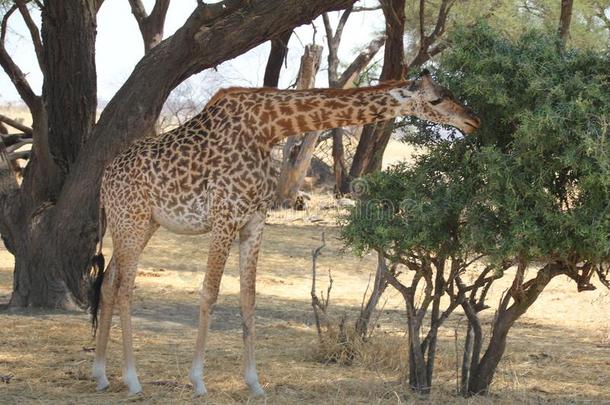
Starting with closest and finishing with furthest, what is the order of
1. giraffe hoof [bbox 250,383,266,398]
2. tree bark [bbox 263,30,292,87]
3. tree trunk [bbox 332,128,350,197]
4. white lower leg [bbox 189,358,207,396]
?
white lower leg [bbox 189,358,207,396]
giraffe hoof [bbox 250,383,266,398]
tree bark [bbox 263,30,292,87]
tree trunk [bbox 332,128,350,197]

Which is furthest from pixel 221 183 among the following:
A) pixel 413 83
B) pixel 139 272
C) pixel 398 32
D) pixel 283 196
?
pixel 283 196

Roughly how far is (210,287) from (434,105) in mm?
1810

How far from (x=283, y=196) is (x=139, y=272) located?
15.5ft

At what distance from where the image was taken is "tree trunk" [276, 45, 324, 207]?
12.9 metres

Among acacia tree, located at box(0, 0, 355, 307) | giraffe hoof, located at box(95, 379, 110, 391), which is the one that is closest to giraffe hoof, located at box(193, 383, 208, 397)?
giraffe hoof, located at box(95, 379, 110, 391)

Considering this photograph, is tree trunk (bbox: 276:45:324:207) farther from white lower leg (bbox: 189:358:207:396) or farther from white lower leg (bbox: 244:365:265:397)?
white lower leg (bbox: 189:358:207:396)

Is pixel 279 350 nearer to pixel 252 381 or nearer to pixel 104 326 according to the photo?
pixel 252 381

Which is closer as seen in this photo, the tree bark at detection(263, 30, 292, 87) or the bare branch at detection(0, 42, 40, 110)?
the bare branch at detection(0, 42, 40, 110)

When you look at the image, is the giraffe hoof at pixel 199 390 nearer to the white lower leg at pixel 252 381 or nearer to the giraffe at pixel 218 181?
the giraffe at pixel 218 181

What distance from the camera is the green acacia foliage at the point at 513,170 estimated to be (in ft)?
17.7

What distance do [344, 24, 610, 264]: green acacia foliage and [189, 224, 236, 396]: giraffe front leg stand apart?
76 cm

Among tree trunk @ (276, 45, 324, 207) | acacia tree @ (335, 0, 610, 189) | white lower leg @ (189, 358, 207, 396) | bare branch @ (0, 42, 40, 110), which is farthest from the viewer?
acacia tree @ (335, 0, 610, 189)

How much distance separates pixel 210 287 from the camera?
630 centimetres

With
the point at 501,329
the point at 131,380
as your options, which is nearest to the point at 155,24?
the point at 131,380
